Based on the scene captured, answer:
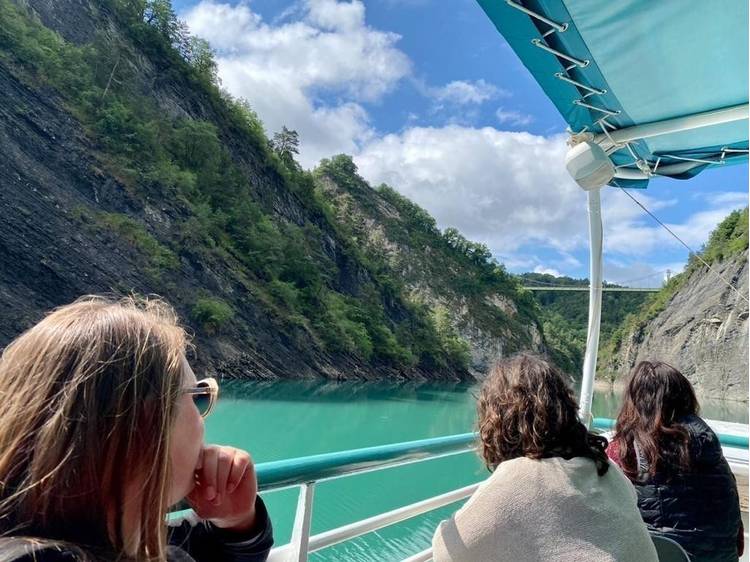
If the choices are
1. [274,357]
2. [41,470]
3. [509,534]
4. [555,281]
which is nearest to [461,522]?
[509,534]

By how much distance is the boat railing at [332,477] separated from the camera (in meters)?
0.90

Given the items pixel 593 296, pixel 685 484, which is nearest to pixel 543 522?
pixel 685 484

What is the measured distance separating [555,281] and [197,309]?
2283 inches

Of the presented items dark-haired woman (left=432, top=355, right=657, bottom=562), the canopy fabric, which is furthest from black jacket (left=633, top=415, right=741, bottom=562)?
the canopy fabric

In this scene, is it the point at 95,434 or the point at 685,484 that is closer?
the point at 95,434

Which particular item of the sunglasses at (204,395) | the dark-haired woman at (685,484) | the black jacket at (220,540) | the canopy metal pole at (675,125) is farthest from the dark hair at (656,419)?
the canopy metal pole at (675,125)

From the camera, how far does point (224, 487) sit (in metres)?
0.56

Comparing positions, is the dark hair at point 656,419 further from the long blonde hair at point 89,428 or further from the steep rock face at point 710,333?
the steep rock face at point 710,333

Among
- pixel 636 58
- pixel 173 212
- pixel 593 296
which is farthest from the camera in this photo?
pixel 173 212

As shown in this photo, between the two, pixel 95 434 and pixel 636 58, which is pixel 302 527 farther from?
pixel 636 58

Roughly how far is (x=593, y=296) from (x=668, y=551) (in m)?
1.76

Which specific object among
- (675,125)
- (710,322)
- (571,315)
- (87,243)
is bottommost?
(87,243)

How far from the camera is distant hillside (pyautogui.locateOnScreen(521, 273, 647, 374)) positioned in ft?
150

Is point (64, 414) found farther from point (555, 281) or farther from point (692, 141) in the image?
point (555, 281)
